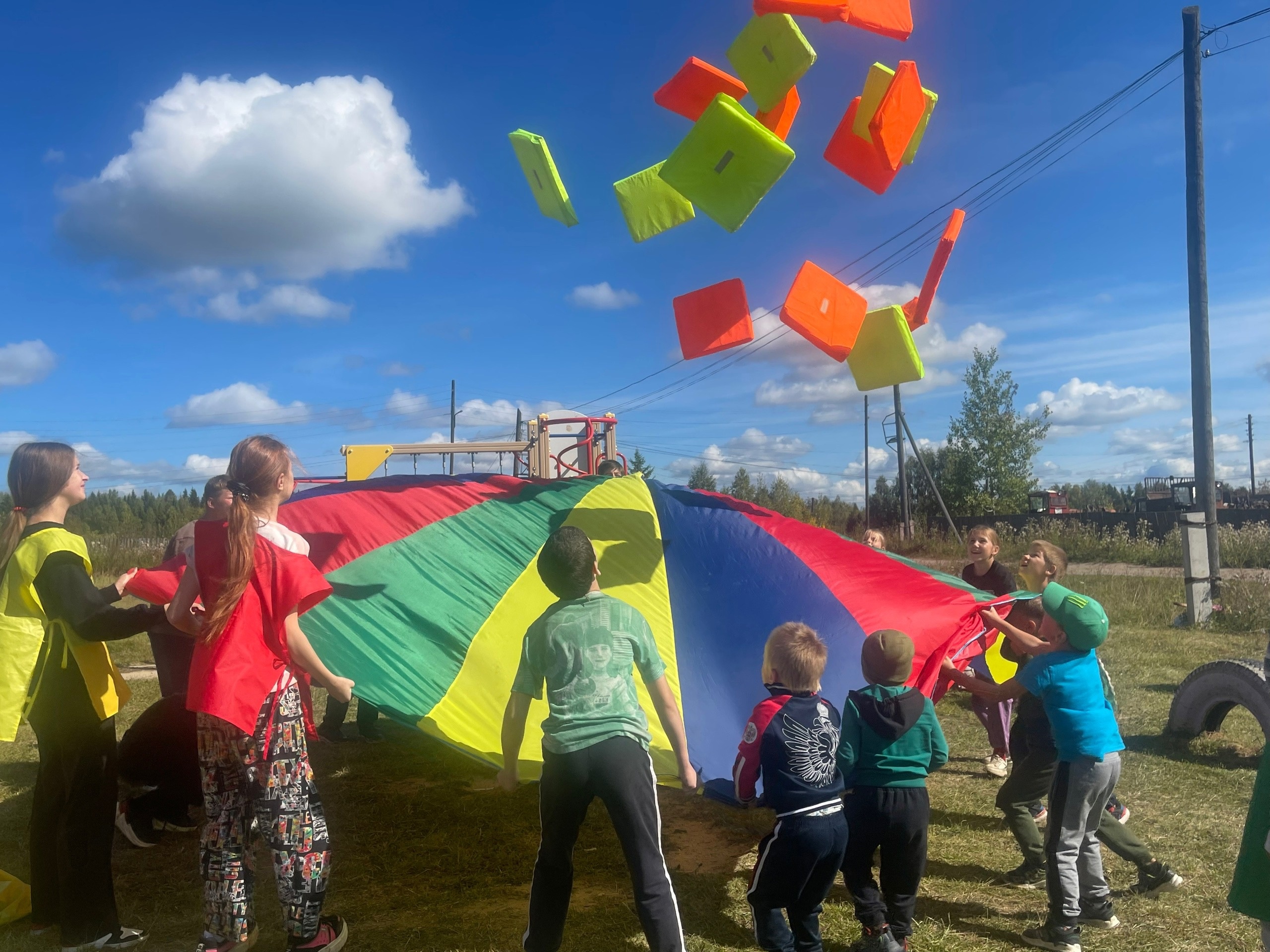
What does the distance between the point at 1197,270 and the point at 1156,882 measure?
10.2m

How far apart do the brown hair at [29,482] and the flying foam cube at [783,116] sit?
9.02 ft

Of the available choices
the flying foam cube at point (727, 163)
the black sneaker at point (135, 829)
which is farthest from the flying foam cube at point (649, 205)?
the black sneaker at point (135, 829)

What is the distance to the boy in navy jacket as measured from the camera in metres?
2.53

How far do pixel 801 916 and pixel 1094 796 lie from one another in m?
1.12

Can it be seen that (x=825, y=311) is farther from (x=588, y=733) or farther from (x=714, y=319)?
(x=588, y=733)

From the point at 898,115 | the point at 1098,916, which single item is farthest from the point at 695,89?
the point at 1098,916

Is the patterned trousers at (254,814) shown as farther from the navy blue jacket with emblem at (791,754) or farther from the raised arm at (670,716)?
the navy blue jacket with emblem at (791,754)

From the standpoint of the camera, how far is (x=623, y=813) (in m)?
2.42

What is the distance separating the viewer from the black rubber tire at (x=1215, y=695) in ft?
16.1

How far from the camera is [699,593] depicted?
3836 millimetres

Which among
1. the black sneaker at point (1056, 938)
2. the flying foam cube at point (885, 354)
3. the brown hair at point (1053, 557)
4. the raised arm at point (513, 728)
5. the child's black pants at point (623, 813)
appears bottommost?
the black sneaker at point (1056, 938)

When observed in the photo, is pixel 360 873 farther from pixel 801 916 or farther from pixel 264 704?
pixel 801 916

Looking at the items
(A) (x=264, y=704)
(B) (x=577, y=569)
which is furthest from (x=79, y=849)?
(B) (x=577, y=569)

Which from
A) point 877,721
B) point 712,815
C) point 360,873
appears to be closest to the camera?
point 877,721
